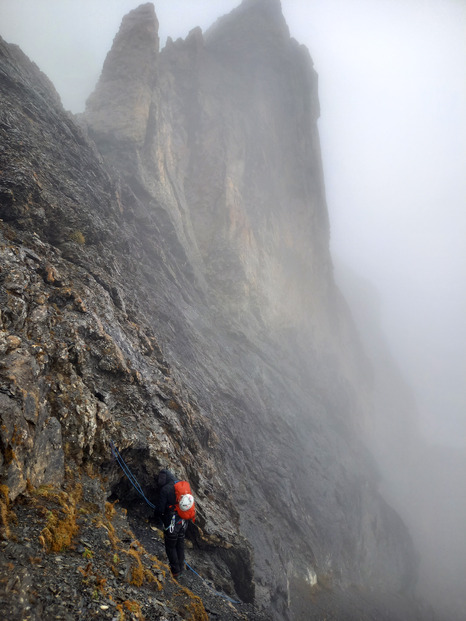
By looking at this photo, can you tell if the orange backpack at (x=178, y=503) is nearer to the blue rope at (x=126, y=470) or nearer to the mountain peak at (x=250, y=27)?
the blue rope at (x=126, y=470)

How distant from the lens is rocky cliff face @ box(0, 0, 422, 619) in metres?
9.25

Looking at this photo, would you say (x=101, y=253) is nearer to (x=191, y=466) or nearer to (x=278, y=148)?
(x=191, y=466)

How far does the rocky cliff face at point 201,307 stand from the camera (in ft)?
30.3

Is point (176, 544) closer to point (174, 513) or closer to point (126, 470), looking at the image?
point (174, 513)

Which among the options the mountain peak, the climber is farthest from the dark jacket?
the mountain peak

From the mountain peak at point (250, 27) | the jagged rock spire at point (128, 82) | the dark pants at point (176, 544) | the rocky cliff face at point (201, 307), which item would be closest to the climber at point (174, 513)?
the dark pants at point (176, 544)

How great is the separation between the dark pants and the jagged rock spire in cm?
2855

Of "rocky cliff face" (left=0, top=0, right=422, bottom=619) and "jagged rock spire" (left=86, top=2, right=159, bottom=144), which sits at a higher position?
"jagged rock spire" (left=86, top=2, right=159, bottom=144)

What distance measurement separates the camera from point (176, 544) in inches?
325

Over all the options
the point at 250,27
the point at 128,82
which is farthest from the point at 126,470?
the point at 250,27

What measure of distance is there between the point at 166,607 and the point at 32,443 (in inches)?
168

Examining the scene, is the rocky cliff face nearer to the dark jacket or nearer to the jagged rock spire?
the jagged rock spire

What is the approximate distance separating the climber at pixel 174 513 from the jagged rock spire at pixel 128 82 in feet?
91.0

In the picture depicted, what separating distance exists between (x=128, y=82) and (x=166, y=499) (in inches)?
1373
